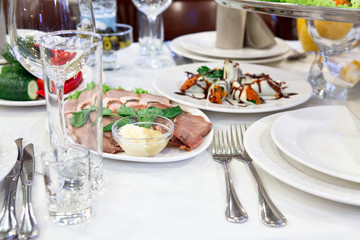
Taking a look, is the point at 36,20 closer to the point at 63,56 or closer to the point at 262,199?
the point at 63,56

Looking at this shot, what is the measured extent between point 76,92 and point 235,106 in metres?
0.46

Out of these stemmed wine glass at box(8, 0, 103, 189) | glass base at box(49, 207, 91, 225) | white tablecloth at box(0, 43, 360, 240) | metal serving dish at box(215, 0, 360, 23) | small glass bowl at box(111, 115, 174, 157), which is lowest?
white tablecloth at box(0, 43, 360, 240)

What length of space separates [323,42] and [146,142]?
0.69 metres

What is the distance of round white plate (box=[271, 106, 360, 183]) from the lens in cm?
72

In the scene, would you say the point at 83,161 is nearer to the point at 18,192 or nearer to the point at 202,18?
the point at 18,192

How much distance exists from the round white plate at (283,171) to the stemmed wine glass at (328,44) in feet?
1.35

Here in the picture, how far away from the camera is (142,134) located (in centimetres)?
75

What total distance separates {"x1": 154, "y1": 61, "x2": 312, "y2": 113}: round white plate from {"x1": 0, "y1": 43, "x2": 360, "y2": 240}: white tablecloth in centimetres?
20

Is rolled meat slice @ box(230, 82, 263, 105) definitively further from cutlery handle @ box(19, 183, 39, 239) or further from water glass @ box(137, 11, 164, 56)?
cutlery handle @ box(19, 183, 39, 239)

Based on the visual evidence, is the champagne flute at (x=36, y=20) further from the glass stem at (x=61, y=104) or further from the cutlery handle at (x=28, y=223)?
the cutlery handle at (x=28, y=223)

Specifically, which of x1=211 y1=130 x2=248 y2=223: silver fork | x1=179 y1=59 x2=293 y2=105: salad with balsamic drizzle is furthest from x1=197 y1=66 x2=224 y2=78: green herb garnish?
x1=211 y1=130 x2=248 y2=223: silver fork

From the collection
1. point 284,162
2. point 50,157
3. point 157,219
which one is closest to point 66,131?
point 50,157

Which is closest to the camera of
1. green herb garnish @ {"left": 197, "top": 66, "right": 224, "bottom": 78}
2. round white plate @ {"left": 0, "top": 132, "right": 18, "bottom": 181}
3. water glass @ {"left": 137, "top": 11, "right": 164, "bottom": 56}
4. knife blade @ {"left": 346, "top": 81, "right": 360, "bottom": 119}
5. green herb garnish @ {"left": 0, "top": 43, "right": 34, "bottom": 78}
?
round white plate @ {"left": 0, "top": 132, "right": 18, "bottom": 181}

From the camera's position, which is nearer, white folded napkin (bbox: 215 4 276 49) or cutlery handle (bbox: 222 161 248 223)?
cutlery handle (bbox: 222 161 248 223)
